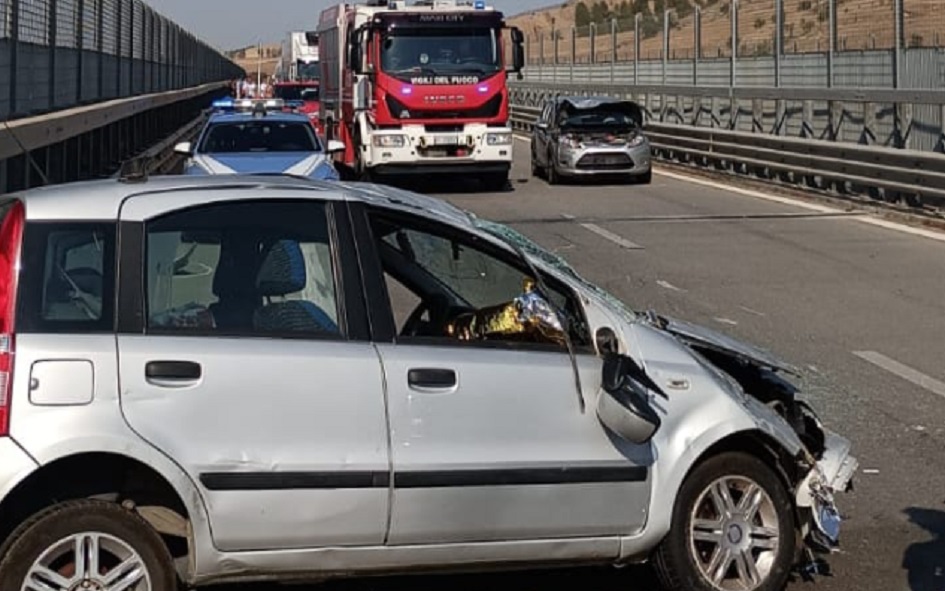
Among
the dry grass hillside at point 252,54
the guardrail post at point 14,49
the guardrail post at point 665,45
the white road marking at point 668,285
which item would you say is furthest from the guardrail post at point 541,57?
the dry grass hillside at point 252,54

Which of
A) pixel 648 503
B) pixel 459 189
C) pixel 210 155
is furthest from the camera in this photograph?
pixel 459 189

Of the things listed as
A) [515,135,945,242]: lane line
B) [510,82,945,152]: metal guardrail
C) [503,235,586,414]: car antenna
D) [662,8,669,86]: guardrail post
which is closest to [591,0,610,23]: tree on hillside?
[662,8,669,86]: guardrail post

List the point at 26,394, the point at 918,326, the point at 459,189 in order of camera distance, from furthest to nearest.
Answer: the point at 459,189 < the point at 918,326 < the point at 26,394

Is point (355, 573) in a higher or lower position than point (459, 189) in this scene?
lower

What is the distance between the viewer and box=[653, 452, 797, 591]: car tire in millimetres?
5348

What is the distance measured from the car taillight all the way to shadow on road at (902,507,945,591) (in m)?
3.55

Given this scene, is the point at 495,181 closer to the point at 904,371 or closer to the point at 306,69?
the point at 904,371

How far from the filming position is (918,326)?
1193cm

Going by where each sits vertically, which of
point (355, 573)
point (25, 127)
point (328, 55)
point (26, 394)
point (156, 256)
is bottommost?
point (355, 573)

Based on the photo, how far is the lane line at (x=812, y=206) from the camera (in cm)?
1816

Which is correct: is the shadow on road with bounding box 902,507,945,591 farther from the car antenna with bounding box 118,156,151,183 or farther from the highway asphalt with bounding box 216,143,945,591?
the car antenna with bounding box 118,156,151,183

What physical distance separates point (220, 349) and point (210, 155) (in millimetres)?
12045

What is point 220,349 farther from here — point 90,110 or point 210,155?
point 90,110

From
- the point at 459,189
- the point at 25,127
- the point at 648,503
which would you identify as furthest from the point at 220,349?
the point at 459,189
